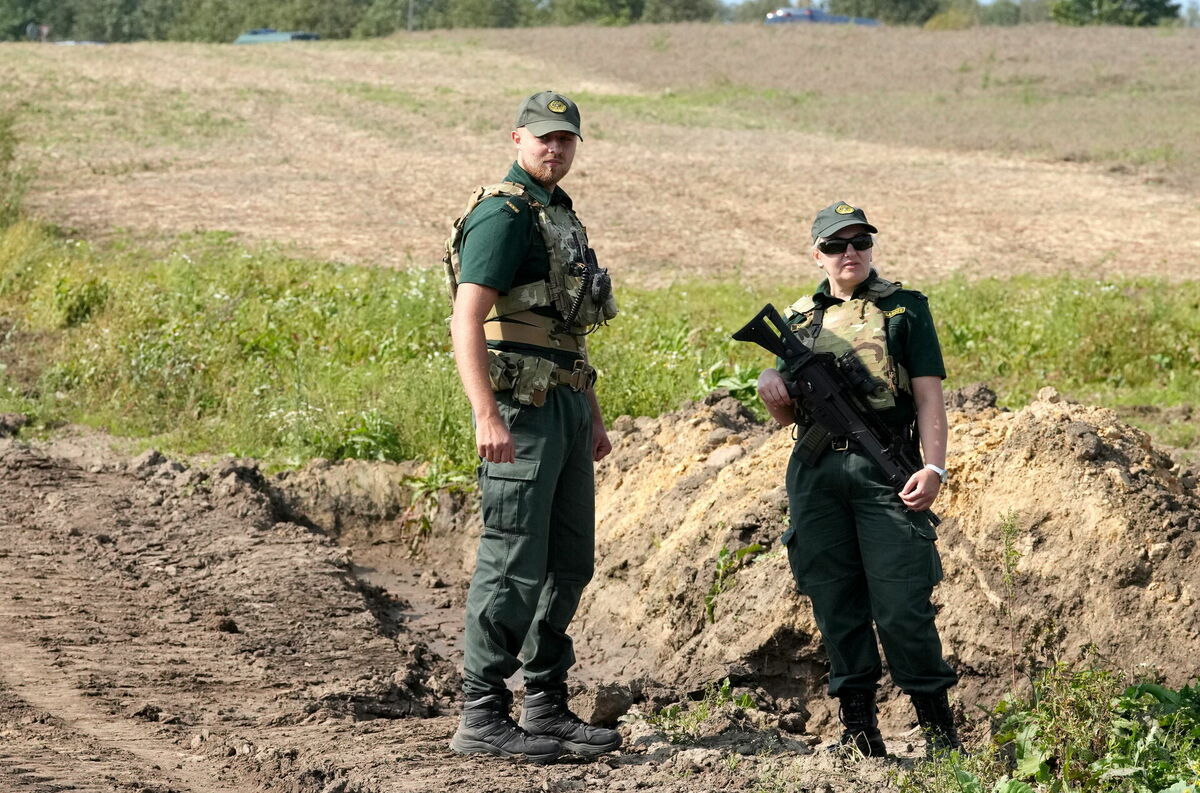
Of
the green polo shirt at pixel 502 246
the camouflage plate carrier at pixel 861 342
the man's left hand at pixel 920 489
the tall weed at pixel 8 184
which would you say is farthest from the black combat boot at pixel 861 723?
the tall weed at pixel 8 184

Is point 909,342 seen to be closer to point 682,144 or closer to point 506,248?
point 506,248

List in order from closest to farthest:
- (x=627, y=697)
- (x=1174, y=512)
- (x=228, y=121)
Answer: (x=627, y=697) → (x=1174, y=512) → (x=228, y=121)

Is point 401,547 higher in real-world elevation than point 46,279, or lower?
lower

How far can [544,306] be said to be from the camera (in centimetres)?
457

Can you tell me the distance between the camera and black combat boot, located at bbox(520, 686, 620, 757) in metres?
4.72

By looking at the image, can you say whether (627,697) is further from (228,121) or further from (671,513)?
(228,121)

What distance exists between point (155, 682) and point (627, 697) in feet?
6.80

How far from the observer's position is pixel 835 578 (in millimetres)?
4688

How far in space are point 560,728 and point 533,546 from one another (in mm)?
664

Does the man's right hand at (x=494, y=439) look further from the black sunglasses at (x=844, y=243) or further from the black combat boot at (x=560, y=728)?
the black sunglasses at (x=844, y=243)

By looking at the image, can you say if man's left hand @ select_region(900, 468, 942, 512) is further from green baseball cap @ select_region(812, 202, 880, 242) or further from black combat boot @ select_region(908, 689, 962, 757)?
green baseball cap @ select_region(812, 202, 880, 242)

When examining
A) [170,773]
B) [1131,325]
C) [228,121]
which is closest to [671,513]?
A: [170,773]

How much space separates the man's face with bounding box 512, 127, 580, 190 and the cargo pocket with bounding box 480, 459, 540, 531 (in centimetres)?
92

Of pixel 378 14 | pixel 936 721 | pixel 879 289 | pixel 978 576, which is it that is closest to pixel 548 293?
pixel 879 289
